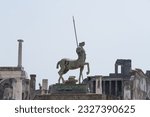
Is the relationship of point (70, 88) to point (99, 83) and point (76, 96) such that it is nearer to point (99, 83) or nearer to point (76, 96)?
point (76, 96)

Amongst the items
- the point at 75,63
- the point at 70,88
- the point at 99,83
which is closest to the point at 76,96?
the point at 70,88

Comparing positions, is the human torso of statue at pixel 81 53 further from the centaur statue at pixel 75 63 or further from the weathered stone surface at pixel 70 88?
the weathered stone surface at pixel 70 88

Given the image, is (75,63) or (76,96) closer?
(76,96)

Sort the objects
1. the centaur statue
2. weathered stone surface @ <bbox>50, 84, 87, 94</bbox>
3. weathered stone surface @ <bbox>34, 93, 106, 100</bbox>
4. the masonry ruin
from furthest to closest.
Result: the masonry ruin < the centaur statue < weathered stone surface @ <bbox>50, 84, 87, 94</bbox> < weathered stone surface @ <bbox>34, 93, 106, 100</bbox>

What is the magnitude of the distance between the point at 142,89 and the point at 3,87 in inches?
833

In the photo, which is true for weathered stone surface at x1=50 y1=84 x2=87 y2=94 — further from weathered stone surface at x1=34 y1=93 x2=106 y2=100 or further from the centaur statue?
the centaur statue

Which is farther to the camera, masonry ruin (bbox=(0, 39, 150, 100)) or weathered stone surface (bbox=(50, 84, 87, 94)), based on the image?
masonry ruin (bbox=(0, 39, 150, 100))

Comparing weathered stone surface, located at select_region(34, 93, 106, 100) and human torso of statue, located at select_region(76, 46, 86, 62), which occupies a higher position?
human torso of statue, located at select_region(76, 46, 86, 62)

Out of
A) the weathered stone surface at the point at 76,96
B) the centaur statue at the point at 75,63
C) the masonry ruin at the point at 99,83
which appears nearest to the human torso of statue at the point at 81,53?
the centaur statue at the point at 75,63

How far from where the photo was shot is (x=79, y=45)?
29.9m

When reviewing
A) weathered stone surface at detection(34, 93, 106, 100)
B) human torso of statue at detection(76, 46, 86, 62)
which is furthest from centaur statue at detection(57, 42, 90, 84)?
weathered stone surface at detection(34, 93, 106, 100)

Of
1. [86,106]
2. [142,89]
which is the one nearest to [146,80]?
[142,89]

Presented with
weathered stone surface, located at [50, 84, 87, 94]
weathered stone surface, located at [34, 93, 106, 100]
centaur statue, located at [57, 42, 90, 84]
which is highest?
centaur statue, located at [57, 42, 90, 84]

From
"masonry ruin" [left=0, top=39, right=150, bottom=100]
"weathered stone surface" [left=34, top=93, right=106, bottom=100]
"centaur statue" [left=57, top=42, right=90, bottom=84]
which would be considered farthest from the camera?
"masonry ruin" [left=0, top=39, right=150, bottom=100]
